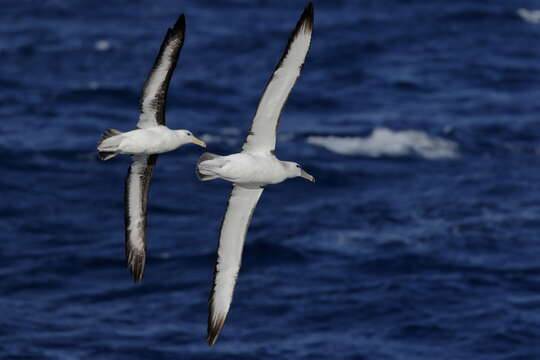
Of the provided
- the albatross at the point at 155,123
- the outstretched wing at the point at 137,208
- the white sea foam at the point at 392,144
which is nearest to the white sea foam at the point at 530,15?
the white sea foam at the point at 392,144

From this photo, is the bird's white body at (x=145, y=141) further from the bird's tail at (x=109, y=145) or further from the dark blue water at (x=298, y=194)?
the dark blue water at (x=298, y=194)

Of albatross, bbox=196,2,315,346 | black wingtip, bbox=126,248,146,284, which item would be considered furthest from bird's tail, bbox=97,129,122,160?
black wingtip, bbox=126,248,146,284

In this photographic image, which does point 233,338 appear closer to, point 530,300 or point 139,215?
point 530,300

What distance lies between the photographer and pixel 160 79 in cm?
2522

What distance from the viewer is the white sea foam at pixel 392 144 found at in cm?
6562

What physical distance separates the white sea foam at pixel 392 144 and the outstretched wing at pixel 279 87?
4093 cm

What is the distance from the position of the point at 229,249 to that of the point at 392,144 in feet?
136

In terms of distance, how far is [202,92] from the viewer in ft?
246

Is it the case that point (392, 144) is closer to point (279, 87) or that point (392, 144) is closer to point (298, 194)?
point (298, 194)

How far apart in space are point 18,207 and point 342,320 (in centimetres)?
1817

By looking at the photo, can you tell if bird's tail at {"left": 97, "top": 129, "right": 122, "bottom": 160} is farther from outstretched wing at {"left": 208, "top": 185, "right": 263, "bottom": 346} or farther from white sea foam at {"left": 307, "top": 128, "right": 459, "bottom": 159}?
white sea foam at {"left": 307, "top": 128, "right": 459, "bottom": 159}

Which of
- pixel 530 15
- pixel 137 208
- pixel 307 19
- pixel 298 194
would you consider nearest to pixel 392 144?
pixel 298 194

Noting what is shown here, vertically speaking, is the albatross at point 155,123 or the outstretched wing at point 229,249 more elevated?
the albatross at point 155,123

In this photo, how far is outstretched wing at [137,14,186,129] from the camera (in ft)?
81.7
